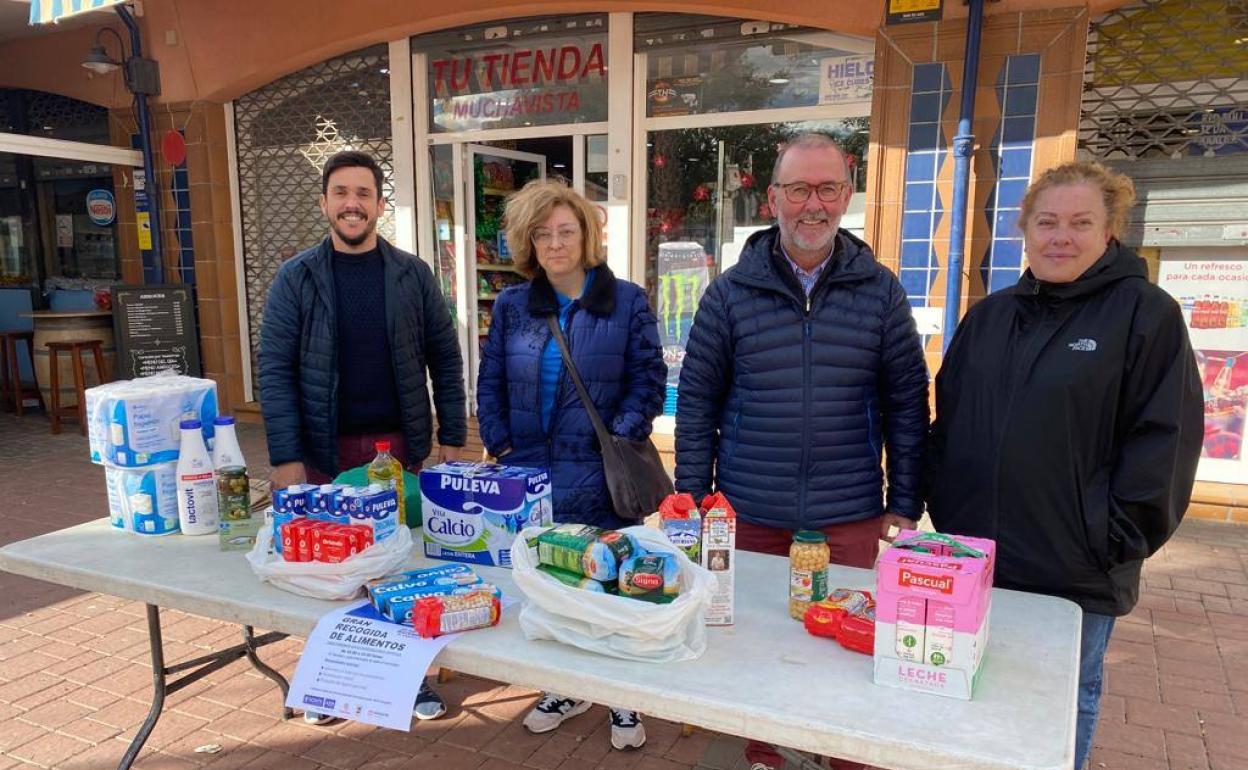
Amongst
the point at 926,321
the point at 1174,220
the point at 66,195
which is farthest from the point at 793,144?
the point at 66,195

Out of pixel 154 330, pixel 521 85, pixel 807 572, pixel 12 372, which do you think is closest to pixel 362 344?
pixel 807 572

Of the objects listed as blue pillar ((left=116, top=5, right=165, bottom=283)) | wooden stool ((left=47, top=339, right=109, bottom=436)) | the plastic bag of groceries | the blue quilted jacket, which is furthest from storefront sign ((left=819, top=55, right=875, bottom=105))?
wooden stool ((left=47, top=339, right=109, bottom=436))

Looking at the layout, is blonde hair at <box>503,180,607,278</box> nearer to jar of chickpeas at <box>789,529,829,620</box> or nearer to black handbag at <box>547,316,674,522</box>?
black handbag at <box>547,316,674,522</box>

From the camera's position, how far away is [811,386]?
2105 millimetres

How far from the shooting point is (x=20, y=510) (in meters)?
5.12

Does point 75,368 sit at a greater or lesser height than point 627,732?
greater

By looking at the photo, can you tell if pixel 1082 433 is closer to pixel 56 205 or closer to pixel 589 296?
pixel 589 296

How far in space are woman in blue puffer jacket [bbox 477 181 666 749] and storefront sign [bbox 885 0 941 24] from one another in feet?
10.5

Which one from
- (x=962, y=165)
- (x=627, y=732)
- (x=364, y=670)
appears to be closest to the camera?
(x=364, y=670)

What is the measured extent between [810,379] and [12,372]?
897 cm

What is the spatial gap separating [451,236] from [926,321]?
3.86 meters

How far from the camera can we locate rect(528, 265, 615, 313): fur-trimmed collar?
2.51 metres

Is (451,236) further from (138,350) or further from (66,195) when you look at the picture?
(66,195)

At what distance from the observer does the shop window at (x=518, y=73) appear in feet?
19.5
